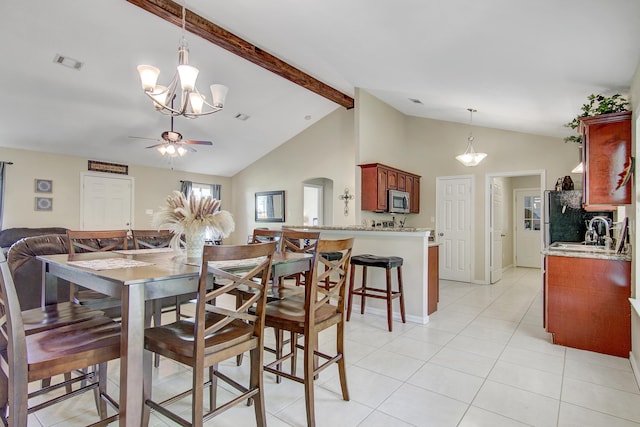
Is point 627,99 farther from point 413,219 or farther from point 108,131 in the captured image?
point 108,131

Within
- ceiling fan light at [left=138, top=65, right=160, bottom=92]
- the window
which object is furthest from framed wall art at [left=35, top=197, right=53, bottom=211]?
ceiling fan light at [left=138, top=65, right=160, bottom=92]

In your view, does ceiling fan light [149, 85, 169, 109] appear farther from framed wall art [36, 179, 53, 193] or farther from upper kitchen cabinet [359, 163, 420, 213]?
framed wall art [36, 179, 53, 193]

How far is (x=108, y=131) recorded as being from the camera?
20.2 feet

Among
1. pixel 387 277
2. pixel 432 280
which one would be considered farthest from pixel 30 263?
pixel 432 280

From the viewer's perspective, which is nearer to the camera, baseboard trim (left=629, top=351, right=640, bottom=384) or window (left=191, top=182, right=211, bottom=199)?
baseboard trim (left=629, top=351, right=640, bottom=384)

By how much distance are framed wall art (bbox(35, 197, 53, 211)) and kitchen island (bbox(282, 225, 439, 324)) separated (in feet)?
19.3

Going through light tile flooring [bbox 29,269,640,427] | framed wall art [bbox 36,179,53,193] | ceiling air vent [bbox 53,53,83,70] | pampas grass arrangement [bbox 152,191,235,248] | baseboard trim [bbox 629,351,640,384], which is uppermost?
ceiling air vent [bbox 53,53,83,70]

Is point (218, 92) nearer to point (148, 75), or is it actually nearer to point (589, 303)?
point (148, 75)

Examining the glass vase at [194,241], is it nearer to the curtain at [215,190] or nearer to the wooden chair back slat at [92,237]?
the wooden chair back slat at [92,237]

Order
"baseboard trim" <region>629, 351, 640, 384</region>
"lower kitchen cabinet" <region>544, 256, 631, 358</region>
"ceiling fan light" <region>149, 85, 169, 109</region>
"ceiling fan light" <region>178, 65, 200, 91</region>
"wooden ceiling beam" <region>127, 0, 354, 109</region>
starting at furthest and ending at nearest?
"wooden ceiling beam" <region>127, 0, 354, 109</region>
"ceiling fan light" <region>149, 85, 169, 109</region>
"ceiling fan light" <region>178, 65, 200, 91</region>
"lower kitchen cabinet" <region>544, 256, 631, 358</region>
"baseboard trim" <region>629, 351, 640, 384</region>

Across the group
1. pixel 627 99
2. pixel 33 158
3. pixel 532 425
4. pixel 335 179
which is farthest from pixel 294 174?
pixel 532 425

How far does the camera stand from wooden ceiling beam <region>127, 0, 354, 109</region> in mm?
3815

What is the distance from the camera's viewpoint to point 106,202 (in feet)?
23.4

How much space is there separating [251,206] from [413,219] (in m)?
4.28
